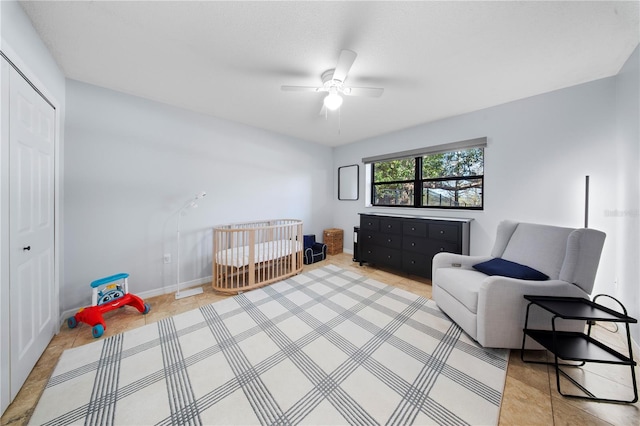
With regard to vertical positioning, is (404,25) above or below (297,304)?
above

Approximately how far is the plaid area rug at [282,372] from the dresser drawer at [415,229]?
114 centimetres

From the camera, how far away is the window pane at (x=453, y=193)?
302cm

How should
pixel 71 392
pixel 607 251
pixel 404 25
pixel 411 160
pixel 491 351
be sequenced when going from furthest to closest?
pixel 411 160, pixel 607 251, pixel 491 351, pixel 404 25, pixel 71 392

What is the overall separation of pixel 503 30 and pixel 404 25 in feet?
2.35

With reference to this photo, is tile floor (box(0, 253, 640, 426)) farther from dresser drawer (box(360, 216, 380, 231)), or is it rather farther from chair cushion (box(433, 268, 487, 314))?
dresser drawer (box(360, 216, 380, 231))

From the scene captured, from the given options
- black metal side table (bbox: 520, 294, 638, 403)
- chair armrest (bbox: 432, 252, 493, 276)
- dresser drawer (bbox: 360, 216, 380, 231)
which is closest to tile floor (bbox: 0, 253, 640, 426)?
black metal side table (bbox: 520, 294, 638, 403)

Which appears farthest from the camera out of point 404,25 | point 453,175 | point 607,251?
point 453,175

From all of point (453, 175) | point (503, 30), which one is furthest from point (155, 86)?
point (453, 175)

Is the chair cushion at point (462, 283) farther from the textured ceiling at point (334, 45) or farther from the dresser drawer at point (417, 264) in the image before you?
the textured ceiling at point (334, 45)

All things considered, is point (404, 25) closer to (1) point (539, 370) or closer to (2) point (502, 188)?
(2) point (502, 188)

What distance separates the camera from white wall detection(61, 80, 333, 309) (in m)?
2.17

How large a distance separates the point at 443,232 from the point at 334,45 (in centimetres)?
254

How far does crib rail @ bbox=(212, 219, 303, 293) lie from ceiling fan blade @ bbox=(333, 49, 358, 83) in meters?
1.97

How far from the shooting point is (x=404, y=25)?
145cm
